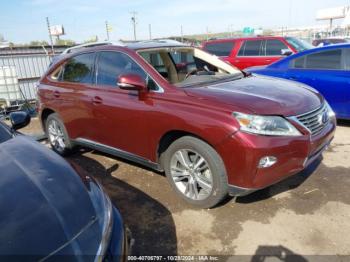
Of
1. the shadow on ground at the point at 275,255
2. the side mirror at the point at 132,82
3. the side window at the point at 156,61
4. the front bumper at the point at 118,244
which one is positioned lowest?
the shadow on ground at the point at 275,255

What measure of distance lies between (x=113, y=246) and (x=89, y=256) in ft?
0.83

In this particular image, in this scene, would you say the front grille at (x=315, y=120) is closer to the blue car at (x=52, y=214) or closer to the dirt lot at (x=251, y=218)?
the dirt lot at (x=251, y=218)

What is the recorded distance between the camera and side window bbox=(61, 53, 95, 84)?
449 centimetres

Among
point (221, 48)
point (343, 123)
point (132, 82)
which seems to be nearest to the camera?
point (132, 82)

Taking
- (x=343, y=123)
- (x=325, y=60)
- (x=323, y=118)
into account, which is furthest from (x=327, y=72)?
(x=323, y=118)

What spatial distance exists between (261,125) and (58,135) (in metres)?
3.55

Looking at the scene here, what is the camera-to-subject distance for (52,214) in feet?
6.23

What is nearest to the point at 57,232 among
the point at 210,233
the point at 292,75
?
the point at 210,233

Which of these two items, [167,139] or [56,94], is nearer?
[167,139]

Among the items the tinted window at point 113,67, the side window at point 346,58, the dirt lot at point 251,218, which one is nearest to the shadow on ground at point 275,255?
the dirt lot at point 251,218

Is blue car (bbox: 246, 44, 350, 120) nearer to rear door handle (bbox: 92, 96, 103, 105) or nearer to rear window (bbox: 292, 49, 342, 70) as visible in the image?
rear window (bbox: 292, 49, 342, 70)

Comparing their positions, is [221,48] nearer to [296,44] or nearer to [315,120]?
[296,44]

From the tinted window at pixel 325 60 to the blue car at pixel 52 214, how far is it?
511 centimetres

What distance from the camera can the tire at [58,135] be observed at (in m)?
5.10
